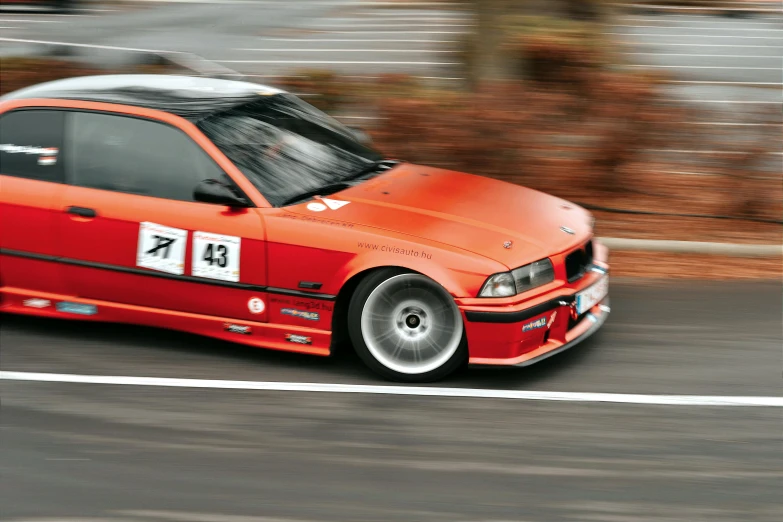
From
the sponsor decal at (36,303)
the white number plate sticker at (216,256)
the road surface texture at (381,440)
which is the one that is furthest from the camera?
the sponsor decal at (36,303)

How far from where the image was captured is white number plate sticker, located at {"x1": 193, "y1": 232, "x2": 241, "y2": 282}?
5.60 meters

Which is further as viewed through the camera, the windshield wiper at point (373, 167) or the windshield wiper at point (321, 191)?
the windshield wiper at point (373, 167)

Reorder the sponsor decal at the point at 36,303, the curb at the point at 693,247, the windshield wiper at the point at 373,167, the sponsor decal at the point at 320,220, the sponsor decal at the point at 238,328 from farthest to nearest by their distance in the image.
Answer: the curb at the point at 693,247
the windshield wiper at the point at 373,167
the sponsor decal at the point at 36,303
the sponsor decal at the point at 238,328
the sponsor decal at the point at 320,220

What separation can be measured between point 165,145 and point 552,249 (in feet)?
7.40

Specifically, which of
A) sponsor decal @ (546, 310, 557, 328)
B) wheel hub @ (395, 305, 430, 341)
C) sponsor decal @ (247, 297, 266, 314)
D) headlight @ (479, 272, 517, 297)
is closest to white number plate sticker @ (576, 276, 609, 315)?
sponsor decal @ (546, 310, 557, 328)

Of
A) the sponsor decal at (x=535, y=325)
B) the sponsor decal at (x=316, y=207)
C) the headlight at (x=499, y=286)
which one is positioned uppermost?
the sponsor decal at (x=316, y=207)

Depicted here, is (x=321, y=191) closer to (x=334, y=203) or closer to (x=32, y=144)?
(x=334, y=203)

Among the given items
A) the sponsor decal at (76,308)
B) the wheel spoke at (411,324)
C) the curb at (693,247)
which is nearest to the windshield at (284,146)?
the wheel spoke at (411,324)

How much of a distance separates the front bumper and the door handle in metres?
2.21

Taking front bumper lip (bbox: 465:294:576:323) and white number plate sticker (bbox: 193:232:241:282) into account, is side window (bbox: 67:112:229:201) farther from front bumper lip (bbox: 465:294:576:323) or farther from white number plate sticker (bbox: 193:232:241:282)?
front bumper lip (bbox: 465:294:576:323)

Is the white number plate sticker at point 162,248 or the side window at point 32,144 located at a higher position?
the side window at point 32,144

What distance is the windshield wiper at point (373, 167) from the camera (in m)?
6.24

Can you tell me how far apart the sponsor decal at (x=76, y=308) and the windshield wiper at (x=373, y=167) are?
5.51 feet

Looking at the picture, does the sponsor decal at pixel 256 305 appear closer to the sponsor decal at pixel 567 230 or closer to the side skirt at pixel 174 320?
the side skirt at pixel 174 320
